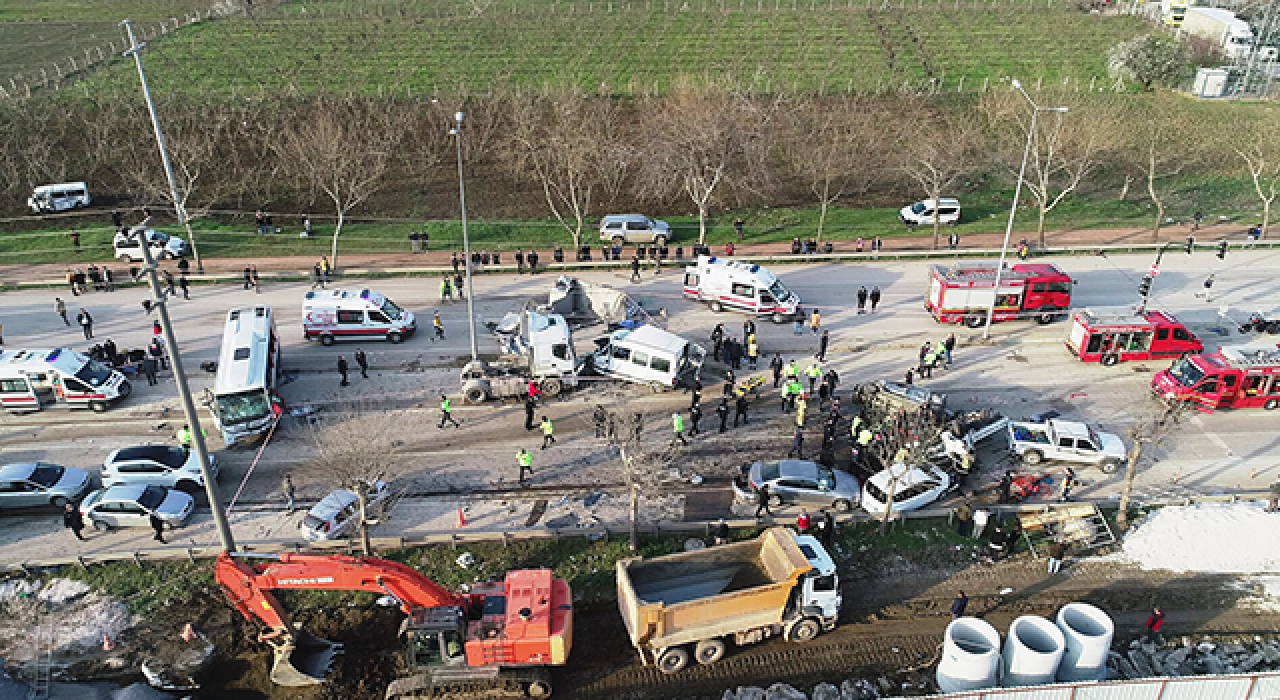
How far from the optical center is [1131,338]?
3222cm

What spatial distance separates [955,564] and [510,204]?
35.2 m

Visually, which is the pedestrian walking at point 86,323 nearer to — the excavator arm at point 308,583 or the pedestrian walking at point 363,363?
the pedestrian walking at point 363,363

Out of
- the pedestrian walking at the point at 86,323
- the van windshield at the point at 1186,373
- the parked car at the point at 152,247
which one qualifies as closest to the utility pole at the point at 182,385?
the pedestrian walking at the point at 86,323

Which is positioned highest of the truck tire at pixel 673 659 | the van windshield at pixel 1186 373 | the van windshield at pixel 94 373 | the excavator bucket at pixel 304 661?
the van windshield at pixel 1186 373

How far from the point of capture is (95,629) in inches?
841

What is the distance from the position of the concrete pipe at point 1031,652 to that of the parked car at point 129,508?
21.5 m

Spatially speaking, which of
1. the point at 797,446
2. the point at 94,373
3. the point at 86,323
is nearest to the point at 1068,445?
the point at 797,446

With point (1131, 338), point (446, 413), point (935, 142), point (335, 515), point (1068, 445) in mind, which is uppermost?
point (935, 142)

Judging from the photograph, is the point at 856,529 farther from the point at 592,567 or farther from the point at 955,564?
the point at 592,567

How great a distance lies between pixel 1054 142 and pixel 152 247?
44.2m

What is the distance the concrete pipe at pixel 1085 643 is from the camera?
62.0 ft

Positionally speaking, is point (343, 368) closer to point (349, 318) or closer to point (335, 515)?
point (349, 318)

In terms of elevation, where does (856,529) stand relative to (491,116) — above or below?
below

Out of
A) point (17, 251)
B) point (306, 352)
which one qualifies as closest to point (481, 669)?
point (306, 352)
